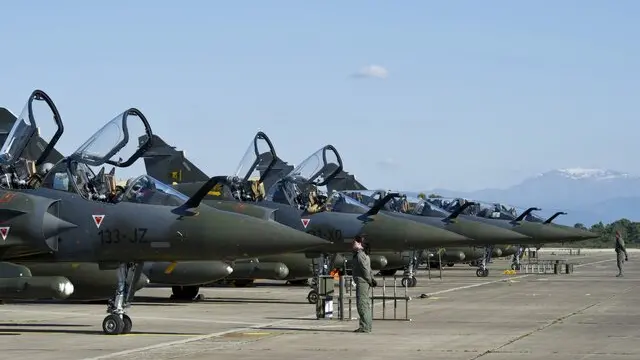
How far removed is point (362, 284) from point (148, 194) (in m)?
3.70

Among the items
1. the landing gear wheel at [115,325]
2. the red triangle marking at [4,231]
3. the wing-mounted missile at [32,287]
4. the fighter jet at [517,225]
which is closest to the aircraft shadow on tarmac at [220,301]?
the wing-mounted missile at [32,287]

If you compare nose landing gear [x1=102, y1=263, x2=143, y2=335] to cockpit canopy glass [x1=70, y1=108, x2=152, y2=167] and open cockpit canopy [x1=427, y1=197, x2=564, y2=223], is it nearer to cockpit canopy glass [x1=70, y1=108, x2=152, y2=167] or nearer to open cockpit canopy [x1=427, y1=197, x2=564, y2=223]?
cockpit canopy glass [x1=70, y1=108, x2=152, y2=167]

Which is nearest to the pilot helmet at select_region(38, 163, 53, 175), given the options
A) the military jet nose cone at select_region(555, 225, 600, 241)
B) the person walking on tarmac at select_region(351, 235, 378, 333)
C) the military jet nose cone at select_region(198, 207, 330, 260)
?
the military jet nose cone at select_region(198, 207, 330, 260)

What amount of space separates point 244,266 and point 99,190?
967 centimetres

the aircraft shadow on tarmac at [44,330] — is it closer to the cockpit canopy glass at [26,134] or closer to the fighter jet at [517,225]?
the cockpit canopy glass at [26,134]

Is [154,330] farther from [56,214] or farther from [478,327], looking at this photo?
[478,327]

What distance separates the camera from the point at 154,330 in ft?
64.5

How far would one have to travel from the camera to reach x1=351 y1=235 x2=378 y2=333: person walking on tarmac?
62.5ft

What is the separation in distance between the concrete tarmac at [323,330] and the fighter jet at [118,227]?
1.20 m

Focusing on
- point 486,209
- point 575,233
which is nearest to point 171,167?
point 486,209

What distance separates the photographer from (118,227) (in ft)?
61.9

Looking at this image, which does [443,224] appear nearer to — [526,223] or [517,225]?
[517,225]

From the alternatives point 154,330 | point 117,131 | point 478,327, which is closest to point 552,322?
point 478,327

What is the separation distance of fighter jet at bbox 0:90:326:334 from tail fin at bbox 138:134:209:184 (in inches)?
547
